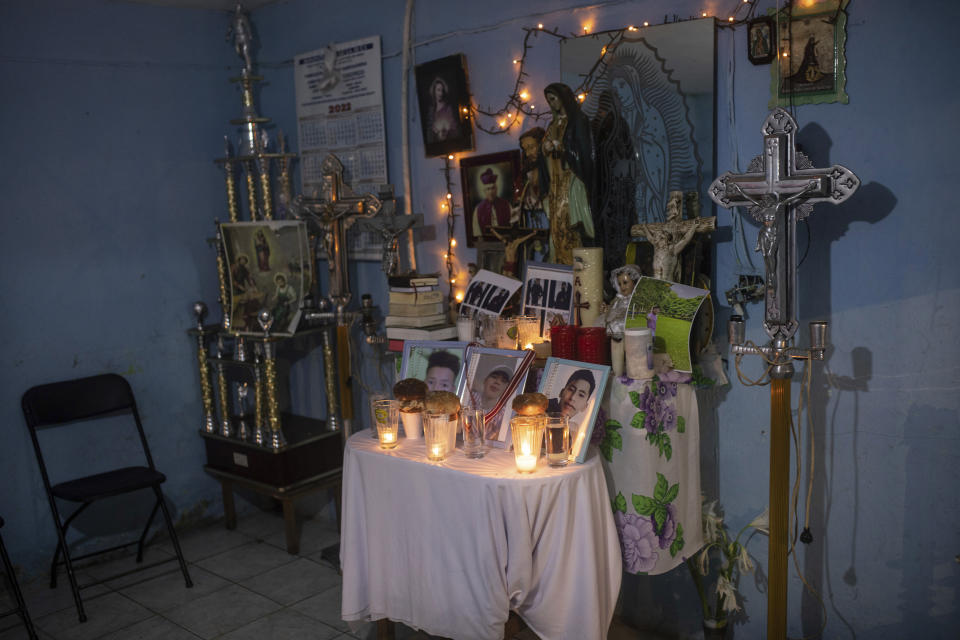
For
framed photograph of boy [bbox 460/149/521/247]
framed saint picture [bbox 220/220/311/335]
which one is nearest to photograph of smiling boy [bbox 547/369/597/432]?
framed photograph of boy [bbox 460/149/521/247]

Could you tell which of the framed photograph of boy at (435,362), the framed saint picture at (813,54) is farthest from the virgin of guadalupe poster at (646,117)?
Answer: the framed photograph of boy at (435,362)

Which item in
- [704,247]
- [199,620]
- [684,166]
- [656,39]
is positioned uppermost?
[656,39]

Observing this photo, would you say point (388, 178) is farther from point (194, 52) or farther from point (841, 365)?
point (841, 365)

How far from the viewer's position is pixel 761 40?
2.85 m

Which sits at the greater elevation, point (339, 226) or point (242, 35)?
Answer: point (242, 35)

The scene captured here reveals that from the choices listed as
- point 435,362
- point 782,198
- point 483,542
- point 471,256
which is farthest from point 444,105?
point 483,542

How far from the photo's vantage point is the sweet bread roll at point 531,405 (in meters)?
2.81

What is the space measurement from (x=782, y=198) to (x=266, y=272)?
281 centimetres

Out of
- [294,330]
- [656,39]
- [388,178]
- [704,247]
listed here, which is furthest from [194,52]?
[704,247]

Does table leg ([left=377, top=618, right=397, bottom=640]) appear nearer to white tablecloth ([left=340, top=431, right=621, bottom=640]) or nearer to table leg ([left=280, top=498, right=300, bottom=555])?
white tablecloth ([left=340, top=431, right=621, bottom=640])

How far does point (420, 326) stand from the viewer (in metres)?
3.63

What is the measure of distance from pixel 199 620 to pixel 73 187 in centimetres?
233

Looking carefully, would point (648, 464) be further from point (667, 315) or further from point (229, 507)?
point (229, 507)

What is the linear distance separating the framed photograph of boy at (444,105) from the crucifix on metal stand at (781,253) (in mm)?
1539
